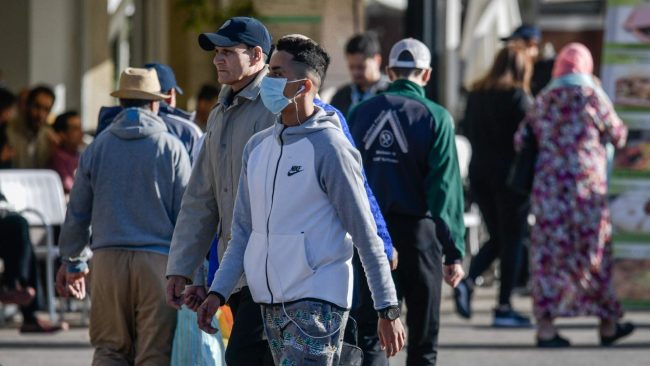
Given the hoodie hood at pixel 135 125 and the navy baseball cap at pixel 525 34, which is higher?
the navy baseball cap at pixel 525 34

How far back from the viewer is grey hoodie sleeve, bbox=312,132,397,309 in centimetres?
593

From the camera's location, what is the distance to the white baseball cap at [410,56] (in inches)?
336

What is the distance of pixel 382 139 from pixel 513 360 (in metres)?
2.68

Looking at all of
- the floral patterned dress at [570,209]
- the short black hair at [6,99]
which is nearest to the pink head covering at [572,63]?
the floral patterned dress at [570,209]

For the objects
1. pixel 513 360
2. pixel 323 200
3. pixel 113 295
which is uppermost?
pixel 323 200

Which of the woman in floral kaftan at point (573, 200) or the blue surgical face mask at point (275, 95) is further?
the woman in floral kaftan at point (573, 200)

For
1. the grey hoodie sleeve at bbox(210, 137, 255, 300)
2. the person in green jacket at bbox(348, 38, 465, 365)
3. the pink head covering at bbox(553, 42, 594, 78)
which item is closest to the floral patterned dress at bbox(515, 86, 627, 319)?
the pink head covering at bbox(553, 42, 594, 78)

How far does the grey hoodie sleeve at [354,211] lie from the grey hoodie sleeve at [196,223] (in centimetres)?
103

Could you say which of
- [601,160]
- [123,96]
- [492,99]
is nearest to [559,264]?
[601,160]

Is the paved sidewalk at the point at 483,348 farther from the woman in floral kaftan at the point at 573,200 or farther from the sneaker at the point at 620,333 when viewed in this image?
the woman in floral kaftan at the point at 573,200

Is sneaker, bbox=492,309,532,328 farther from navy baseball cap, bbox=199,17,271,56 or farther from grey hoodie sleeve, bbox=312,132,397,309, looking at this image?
grey hoodie sleeve, bbox=312,132,397,309

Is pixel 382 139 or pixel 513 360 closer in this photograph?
pixel 382 139

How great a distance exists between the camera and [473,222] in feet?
48.0

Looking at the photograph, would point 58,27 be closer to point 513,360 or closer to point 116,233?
point 513,360
